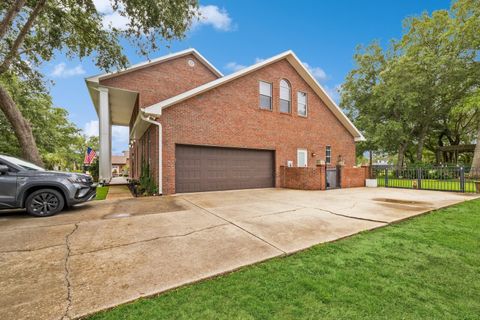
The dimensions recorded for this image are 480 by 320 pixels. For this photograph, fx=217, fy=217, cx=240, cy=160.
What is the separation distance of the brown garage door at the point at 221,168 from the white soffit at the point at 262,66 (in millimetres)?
1896

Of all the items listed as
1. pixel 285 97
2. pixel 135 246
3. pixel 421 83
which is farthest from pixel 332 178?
pixel 421 83

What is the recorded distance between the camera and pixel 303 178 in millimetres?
11281

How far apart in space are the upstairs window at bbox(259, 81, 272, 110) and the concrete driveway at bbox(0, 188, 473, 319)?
24.2 ft

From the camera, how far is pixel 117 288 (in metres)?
2.32

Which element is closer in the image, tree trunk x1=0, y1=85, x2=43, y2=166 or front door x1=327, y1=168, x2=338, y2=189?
tree trunk x1=0, y1=85, x2=43, y2=166

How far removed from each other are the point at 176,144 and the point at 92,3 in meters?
6.39

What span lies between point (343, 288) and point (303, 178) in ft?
30.2

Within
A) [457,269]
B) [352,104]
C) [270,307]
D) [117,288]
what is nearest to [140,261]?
[117,288]

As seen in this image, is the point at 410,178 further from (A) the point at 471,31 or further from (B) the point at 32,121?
(B) the point at 32,121

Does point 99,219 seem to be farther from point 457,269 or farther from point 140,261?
point 457,269

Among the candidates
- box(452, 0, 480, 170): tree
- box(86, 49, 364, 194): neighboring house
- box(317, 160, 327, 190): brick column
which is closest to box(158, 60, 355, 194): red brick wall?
box(86, 49, 364, 194): neighboring house

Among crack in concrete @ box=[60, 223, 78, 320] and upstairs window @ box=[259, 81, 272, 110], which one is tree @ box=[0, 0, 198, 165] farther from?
crack in concrete @ box=[60, 223, 78, 320]

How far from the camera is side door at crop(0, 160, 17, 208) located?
16.9 ft

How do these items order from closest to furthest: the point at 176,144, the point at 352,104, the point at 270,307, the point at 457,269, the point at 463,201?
the point at 270,307 → the point at 457,269 → the point at 463,201 → the point at 176,144 → the point at 352,104
